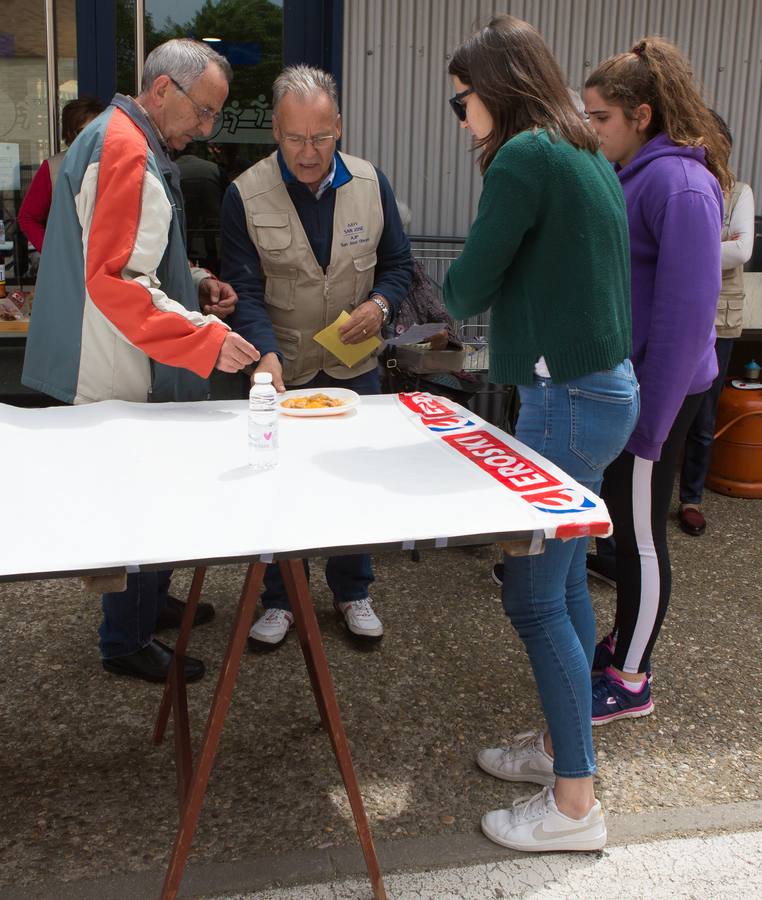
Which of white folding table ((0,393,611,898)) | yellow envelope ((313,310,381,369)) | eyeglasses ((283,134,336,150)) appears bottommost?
white folding table ((0,393,611,898))

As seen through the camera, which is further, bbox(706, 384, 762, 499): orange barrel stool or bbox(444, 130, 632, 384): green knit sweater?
bbox(706, 384, 762, 499): orange barrel stool

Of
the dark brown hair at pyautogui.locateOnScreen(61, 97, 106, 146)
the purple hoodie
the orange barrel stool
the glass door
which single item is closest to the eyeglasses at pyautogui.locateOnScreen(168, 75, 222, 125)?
the purple hoodie

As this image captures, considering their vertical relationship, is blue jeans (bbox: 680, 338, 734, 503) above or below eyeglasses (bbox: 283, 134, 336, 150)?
below

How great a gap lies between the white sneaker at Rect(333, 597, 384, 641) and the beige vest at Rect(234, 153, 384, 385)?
34.8 inches

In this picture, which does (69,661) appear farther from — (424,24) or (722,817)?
(424,24)

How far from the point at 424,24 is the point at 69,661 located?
14.1 feet

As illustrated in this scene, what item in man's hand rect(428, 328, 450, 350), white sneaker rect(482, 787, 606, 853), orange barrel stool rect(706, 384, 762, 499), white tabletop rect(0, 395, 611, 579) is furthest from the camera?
orange barrel stool rect(706, 384, 762, 499)

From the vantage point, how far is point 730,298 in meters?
4.78

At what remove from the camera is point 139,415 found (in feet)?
9.18

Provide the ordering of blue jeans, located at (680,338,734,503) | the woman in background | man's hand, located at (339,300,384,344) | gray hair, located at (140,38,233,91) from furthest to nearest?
blue jeans, located at (680,338,734,503), the woman in background, man's hand, located at (339,300,384,344), gray hair, located at (140,38,233,91)

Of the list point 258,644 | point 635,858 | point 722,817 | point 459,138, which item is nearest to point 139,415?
point 258,644

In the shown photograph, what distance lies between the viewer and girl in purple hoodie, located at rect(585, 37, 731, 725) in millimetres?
2637

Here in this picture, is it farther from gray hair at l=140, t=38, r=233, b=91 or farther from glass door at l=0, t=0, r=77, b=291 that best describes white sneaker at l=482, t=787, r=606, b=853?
glass door at l=0, t=0, r=77, b=291

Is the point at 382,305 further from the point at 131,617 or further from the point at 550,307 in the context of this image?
the point at 131,617
